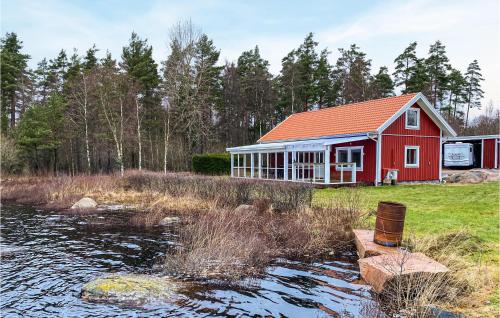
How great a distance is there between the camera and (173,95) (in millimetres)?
30266

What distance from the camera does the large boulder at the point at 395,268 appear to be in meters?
5.32

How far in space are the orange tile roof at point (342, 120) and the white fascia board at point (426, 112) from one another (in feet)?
0.81

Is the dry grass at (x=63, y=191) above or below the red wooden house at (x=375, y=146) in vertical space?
below

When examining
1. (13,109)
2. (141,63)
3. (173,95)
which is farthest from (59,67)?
(173,95)

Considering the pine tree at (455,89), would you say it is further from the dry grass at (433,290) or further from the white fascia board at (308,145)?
the dry grass at (433,290)

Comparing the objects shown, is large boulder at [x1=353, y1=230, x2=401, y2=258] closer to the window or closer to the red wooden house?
the red wooden house

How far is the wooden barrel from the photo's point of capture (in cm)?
712

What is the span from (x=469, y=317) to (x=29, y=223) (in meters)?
12.5

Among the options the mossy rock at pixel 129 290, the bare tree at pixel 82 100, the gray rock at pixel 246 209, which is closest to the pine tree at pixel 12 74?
the bare tree at pixel 82 100

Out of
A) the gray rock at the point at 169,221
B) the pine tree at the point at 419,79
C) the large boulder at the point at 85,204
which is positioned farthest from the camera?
the pine tree at the point at 419,79

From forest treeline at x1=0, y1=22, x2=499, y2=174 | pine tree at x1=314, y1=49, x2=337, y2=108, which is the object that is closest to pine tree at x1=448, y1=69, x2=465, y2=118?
forest treeline at x1=0, y1=22, x2=499, y2=174

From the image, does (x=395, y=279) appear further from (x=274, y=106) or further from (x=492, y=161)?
(x=274, y=106)

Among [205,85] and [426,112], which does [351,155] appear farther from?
[205,85]

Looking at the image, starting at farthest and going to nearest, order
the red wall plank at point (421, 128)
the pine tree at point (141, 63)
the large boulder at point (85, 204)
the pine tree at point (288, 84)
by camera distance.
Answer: the pine tree at point (288, 84), the pine tree at point (141, 63), the red wall plank at point (421, 128), the large boulder at point (85, 204)
